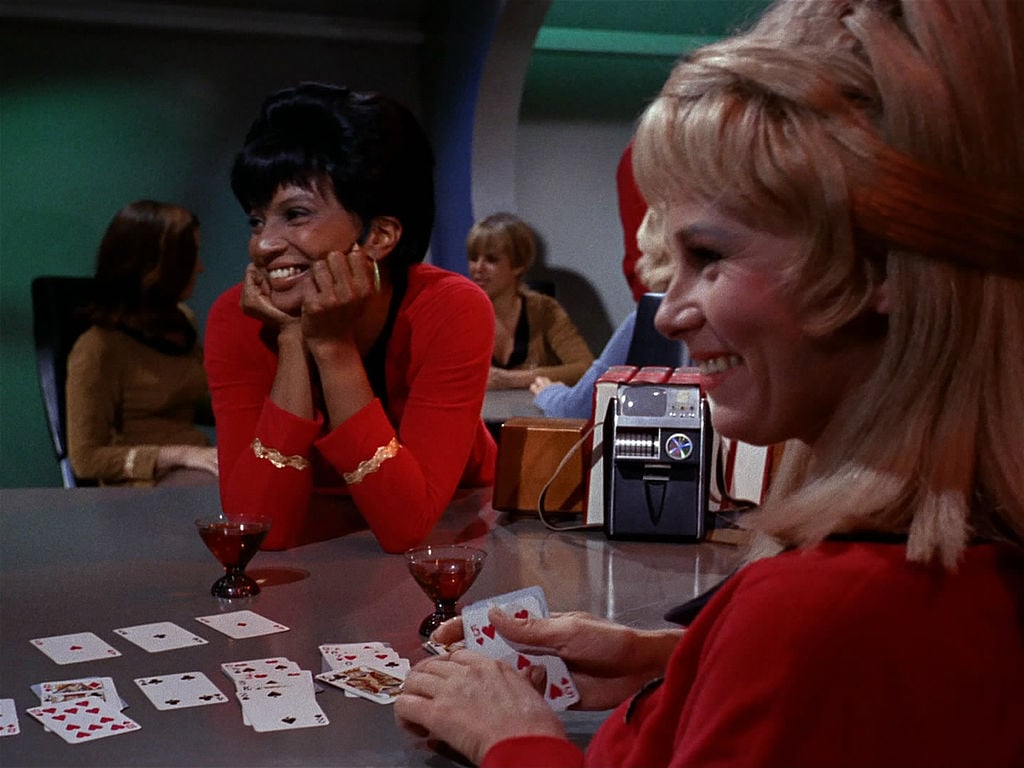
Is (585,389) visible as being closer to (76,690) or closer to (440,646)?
(440,646)

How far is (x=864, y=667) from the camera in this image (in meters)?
0.81

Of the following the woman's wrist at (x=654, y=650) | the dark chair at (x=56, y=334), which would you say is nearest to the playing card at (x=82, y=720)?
the woman's wrist at (x=654, y=650)

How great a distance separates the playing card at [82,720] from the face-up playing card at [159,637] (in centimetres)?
21

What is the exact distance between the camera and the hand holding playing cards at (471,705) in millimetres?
1158

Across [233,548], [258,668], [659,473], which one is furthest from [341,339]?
[258,668]

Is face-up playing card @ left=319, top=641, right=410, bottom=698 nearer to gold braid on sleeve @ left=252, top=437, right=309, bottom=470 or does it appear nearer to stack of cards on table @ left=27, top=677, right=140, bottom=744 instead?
stack of cards on table @ left=27, top=677, right=140, bottom=744

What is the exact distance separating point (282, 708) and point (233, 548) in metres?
0.52

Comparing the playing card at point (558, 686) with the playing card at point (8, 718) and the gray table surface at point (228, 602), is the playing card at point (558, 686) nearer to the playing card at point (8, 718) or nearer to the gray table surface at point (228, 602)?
the gray table surface at point (228, 602)

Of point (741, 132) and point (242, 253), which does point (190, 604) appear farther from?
point (242, 253)

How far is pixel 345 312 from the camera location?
224 cm

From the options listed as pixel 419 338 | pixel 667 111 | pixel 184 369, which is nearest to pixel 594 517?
pixel 419 338

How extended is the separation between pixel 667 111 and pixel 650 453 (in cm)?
123

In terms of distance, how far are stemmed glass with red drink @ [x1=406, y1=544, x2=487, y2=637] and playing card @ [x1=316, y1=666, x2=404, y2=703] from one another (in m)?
0.17

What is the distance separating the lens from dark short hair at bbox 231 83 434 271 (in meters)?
2.26
